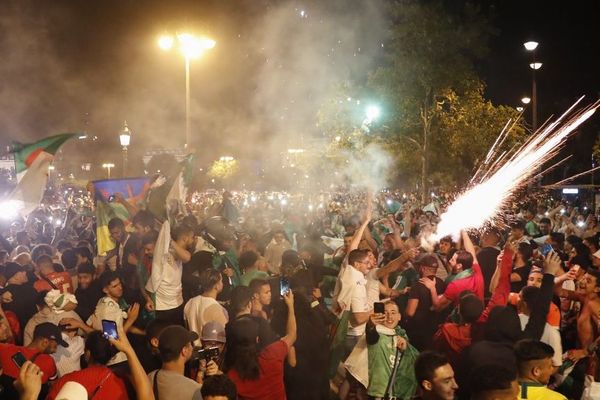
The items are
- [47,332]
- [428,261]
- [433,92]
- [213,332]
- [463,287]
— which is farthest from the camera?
[433,92]

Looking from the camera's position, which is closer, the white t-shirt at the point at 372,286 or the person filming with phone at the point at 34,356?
the person filming with phone at the point at 34,356

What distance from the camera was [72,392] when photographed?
408 cm

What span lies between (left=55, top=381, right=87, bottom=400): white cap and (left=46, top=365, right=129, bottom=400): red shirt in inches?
1.6

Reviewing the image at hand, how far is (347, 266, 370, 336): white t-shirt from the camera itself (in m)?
6.78

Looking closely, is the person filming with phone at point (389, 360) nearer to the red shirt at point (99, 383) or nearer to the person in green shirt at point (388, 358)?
the person in green shirt at point (388, 358)

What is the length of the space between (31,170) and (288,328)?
17.3ft

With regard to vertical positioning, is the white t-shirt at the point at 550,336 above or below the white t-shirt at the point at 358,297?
below

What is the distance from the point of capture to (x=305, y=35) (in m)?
26.0

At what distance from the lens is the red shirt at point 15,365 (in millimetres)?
4598

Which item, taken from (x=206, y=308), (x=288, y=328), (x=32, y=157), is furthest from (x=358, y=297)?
(x=32, y=157)

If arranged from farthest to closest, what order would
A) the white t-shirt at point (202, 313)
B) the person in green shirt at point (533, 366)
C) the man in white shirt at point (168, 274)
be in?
the man in white shirt at point (168, 274)
the white t-shirt at point (202, 313)
the person in green shirt at point (533, 366)

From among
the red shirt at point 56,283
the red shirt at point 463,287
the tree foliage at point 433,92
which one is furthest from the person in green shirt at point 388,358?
the tree foliage at point 433,92

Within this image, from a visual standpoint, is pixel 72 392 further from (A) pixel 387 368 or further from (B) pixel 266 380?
(A) pixel 387 368

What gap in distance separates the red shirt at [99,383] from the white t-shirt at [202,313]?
1.73 meters
